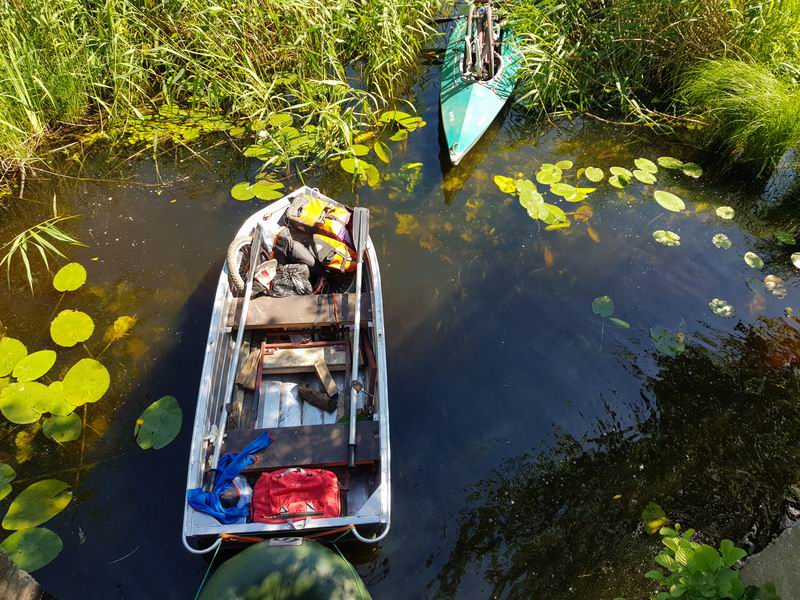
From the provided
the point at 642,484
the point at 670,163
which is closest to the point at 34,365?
the point at 642,484

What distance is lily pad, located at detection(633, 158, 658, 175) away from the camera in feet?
21.4

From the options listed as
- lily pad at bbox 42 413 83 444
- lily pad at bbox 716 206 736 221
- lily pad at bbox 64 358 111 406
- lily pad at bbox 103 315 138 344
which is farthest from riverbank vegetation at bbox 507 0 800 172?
lily pad at bbox 42 413 83 444

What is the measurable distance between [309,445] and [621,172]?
4.95 m

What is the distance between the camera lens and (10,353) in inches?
184

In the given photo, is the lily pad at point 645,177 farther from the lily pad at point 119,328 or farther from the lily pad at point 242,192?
the lily pad at point 119,328

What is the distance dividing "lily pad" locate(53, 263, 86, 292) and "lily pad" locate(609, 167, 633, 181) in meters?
5.97

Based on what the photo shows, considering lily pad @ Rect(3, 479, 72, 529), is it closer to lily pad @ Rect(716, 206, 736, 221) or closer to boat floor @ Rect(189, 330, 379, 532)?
boat floor @ Rect(189, 330, 379, 532)

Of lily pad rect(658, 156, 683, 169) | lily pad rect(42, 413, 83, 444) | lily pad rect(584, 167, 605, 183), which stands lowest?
lily pad rect(42, 413, 83, 444)

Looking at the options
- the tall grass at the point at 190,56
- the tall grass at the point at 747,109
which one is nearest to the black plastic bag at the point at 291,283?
the tall grass at the point at 190,56

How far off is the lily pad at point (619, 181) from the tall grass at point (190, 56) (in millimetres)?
3119

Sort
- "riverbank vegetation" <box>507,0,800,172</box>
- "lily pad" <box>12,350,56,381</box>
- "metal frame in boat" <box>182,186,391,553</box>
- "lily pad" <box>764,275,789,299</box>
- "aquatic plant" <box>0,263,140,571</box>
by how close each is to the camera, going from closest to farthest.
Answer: "metal frame in boat" <box>182,186,391,553</box>, "aquatic plant" <box>0,263,140,571</box>, "lily pad" <box>12,350,56,381</box>, "lily pad" <box>764,275,789,299</box>, "riverbank vegetation" <box>507,0,800,172</box>

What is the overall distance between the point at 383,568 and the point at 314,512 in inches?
31.8

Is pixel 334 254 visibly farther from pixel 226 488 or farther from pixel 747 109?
pixel 747 109

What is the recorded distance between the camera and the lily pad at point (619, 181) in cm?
638
